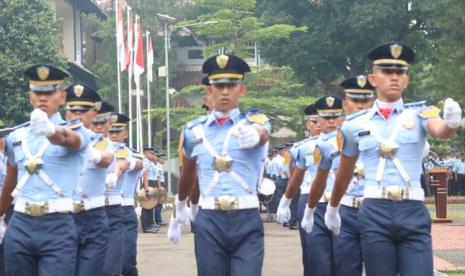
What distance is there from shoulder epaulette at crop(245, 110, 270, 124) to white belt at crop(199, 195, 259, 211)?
0.59 m

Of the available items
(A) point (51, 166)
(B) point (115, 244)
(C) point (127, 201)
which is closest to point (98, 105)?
(B) point (115, 244)

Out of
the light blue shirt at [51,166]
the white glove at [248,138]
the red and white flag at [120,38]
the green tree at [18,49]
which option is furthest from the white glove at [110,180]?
the red and white flag at [120,38]

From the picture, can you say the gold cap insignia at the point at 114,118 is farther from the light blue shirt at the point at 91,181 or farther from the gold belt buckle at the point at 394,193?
the gold belt buckle at the point at 394,193

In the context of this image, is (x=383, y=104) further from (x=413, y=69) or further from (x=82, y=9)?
(x=82, y=9)

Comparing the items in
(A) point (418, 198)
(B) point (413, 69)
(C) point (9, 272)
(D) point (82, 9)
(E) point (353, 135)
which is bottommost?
(C) point (9, 272)

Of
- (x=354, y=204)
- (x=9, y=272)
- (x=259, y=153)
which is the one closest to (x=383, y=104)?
(x=259, y=153)

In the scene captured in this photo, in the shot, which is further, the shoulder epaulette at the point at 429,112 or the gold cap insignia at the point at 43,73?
the gold cap insignia at the point at 43,73

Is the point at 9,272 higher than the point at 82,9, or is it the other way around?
the point at 82,9

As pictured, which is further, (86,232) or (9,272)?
(86,232)

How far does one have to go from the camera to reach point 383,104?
7.96 metres

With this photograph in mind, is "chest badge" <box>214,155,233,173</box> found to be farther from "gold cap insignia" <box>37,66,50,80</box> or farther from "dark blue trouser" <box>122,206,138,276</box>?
"dark blue trouser" <box>122,206,138,276</box>

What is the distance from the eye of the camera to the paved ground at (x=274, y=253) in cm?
1534

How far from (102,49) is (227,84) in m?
52.8

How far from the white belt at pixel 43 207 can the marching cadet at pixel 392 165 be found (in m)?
2.19
